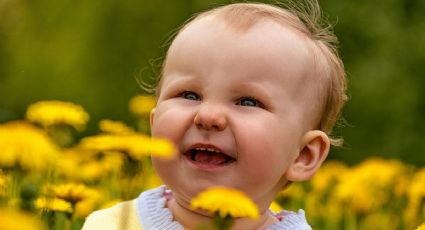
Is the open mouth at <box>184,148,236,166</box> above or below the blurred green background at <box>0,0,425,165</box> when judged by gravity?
above

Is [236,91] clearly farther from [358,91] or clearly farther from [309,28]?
[358,91]

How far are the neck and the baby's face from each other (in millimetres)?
30

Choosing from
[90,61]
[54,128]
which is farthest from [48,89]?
[54,128]

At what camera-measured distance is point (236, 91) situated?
2.37 metres

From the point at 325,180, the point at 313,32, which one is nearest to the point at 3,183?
the point at 313,32

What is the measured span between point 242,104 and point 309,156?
0.26m

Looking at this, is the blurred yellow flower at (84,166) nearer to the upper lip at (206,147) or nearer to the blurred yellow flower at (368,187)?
the blurred yellow flower at (368,187)

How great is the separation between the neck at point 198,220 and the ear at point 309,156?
0.11m

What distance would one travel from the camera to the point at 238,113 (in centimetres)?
235

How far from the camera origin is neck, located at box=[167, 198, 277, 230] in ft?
7.94

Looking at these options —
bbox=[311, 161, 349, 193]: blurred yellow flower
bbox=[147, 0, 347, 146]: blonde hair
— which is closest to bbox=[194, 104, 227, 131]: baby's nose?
bbox=[147, 0, 347, 146]: blonde hair

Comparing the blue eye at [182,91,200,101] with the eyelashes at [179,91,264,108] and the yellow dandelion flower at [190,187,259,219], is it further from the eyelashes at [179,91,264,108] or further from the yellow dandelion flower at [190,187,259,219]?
the yellow dandelion flower at [190,187,259,219]

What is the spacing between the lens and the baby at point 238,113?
2328 mm

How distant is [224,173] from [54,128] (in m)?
0.55
